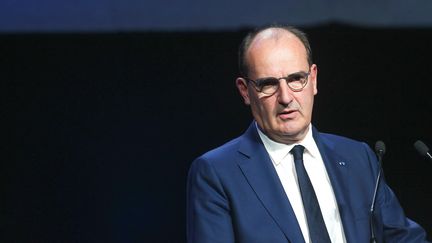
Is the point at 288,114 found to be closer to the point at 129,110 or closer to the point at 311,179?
the point at 311,179

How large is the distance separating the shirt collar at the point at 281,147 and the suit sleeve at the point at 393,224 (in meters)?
0.23

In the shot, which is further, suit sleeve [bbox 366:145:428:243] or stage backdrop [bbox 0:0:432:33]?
stage backdrop [bbox 0:0:432:33]

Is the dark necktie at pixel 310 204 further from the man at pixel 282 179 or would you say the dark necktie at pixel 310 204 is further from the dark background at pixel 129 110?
the dark background at pixel 129 110

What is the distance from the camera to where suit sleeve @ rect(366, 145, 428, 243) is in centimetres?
206

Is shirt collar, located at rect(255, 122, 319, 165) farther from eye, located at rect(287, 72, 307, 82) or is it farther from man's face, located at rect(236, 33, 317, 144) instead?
eye, located at rect(287, 72, 307, 82)

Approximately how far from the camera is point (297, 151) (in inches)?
82.5

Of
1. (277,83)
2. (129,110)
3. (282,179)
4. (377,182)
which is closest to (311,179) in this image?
(282,179)

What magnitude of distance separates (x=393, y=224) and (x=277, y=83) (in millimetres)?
522

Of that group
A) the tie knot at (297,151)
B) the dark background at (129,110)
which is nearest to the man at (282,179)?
the tie knot at (297,151)

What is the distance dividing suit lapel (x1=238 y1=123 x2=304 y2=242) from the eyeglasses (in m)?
0.16

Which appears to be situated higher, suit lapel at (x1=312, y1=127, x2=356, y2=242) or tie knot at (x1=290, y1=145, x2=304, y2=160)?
tie knot at (x1=290, y1=145, x2=304, y2=160)

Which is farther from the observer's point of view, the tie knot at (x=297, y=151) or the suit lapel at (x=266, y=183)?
the tie knot at (x=297, y=151)

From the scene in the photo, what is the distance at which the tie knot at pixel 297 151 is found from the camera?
6.85 feet

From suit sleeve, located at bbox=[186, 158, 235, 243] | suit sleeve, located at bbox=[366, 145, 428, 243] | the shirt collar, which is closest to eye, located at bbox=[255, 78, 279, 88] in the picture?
the shirt collar
